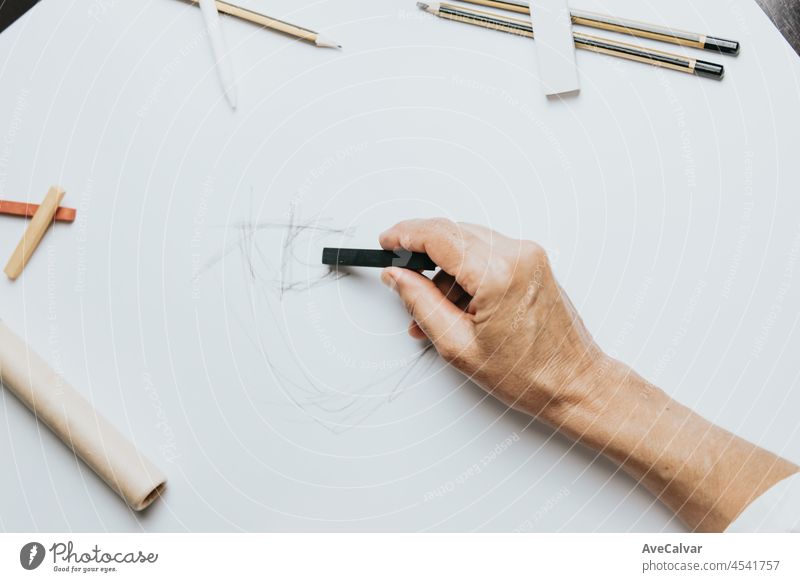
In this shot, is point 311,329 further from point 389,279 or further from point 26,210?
point 26,210

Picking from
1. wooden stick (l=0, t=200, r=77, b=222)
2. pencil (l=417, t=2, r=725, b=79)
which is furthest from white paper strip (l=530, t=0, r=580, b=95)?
wooden stick (l=0, t=200, r=77, b=222)

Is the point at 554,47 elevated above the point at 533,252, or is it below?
above

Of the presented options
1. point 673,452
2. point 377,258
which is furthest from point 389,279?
point 673,452

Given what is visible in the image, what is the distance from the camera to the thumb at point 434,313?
0.50 m

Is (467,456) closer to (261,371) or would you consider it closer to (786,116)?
(261,371)

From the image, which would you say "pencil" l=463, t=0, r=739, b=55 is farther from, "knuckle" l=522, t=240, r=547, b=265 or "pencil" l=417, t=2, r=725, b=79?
"knuckle" l=522, t=240, r=547, b=265

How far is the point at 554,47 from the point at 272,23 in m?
0.22

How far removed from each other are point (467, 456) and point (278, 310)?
0.18 m

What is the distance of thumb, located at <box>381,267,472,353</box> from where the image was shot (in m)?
0.50

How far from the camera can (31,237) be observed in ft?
1.73

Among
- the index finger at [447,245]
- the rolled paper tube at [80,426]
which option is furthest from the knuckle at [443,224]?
the rolled paper tube at [80,426]

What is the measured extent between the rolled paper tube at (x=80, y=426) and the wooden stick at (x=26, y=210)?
9 cm

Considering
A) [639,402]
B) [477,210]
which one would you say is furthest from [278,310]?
[639,402]
